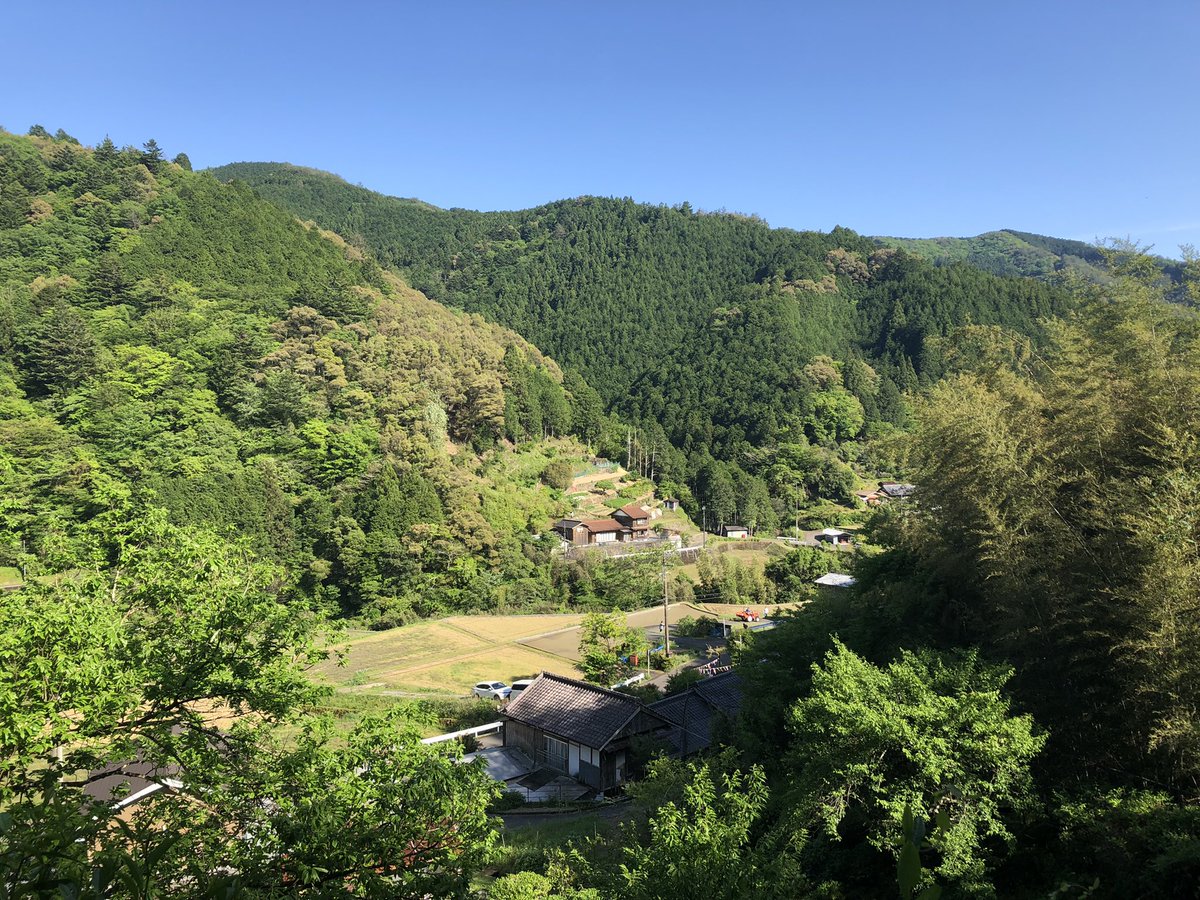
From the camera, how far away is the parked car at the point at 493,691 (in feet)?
A: 72.1

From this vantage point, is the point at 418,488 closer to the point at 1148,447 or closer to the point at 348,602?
the point at 348,602

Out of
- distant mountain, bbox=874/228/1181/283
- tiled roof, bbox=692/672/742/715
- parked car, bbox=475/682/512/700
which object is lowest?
parked car, bbox=475/682/512/700

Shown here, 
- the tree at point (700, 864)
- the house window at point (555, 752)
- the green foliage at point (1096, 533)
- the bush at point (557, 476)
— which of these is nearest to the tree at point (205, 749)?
the tree at point (700, 864)

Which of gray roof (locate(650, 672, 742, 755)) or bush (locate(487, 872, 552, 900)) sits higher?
bush (locate(487, 872, 552, 900))

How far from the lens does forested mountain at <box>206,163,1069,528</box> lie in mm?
62625

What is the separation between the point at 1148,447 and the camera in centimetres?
852

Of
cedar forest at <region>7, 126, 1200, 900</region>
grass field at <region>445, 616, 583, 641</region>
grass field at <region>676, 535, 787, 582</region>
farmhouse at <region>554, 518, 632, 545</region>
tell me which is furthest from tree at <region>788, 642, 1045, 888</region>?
farmhouse at <region>554, 518, 632, 545</region>

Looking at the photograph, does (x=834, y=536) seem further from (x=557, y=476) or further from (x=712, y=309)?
(x=712, y=309)

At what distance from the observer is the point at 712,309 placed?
89812 millimetres

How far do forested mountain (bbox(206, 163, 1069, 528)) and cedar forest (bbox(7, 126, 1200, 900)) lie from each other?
23.0 meters

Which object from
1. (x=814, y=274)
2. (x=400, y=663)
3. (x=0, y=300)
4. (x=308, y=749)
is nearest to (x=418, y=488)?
(x=400, y=663)

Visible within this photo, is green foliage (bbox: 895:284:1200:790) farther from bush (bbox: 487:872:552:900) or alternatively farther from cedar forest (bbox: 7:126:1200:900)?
bush (bbox: 487:872:552:900)

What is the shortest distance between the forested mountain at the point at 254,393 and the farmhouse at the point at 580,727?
13.4 metres

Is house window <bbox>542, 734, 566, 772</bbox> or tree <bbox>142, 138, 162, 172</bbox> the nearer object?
house window <bbox>542, 734, 566, 772</bbox>
